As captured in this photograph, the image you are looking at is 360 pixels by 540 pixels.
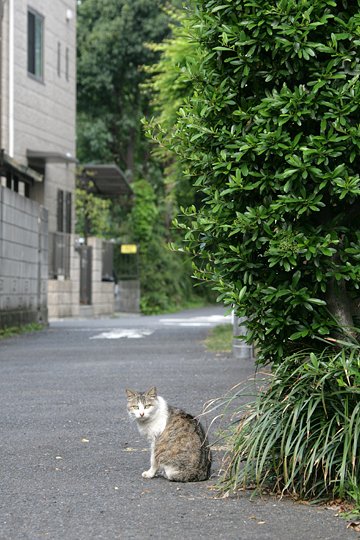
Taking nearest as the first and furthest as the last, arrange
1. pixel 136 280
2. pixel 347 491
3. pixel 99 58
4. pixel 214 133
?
pixel 347 491, pixel 214 133, pixel 136 280, pixel 99 58

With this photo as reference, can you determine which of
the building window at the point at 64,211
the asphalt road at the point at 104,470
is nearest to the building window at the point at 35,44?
the building window at the point at 64,211

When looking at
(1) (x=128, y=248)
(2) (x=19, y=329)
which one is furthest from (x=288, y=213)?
(1) (x=128, y=248)

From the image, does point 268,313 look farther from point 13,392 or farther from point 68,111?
point 68,111

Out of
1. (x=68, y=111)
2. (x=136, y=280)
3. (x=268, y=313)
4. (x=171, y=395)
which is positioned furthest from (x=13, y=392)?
(x=136, y=280)

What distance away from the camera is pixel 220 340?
19906mm

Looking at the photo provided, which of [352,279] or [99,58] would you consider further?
[99,58]

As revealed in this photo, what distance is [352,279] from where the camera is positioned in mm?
6273

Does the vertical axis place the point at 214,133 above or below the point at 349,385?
above

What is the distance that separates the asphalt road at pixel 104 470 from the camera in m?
5.61

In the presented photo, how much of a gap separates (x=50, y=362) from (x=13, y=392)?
372cm

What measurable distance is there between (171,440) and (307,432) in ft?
3.44

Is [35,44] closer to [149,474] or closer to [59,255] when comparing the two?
[59,255]

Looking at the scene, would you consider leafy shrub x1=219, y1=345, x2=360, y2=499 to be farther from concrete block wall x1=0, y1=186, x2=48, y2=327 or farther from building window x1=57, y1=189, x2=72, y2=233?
building window x1=57, y1=189, x2=72, y2=233

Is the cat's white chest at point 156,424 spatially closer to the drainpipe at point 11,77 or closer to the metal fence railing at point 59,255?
the drainpipe at point 11,77
